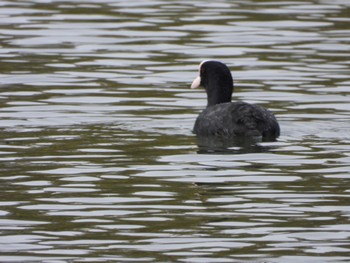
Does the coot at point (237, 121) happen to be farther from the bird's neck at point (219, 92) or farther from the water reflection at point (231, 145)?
the bird's neck at point (219, 92)

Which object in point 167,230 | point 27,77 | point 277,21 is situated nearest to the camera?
point 167,230

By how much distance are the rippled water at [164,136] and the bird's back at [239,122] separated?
0.27 meters

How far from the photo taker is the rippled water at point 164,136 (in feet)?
34.9

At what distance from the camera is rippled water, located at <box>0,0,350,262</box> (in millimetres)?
10641

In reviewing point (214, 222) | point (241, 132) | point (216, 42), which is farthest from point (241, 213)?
point (216, 42)

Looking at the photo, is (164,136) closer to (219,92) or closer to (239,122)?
(239,122)

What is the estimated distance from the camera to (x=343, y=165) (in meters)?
13.8

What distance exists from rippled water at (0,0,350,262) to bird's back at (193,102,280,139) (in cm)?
27

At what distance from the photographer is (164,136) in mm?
15859

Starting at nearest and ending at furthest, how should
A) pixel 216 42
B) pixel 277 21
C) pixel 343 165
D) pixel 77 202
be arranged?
pixel 77 202 → pixel 343 165 → pixel 216 42 → pixel 277 21

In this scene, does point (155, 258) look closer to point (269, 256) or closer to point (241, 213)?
point (269, 256)

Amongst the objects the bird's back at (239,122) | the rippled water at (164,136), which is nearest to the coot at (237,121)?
the bird's back at (239,122)

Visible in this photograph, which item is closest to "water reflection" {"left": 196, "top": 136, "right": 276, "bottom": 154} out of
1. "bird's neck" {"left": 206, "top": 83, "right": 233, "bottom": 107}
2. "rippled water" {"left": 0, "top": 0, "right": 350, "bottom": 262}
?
"rippled water" {"left": 0, "top": 0, "right": 350, "bottom": 262}

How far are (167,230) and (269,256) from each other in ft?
3.69
